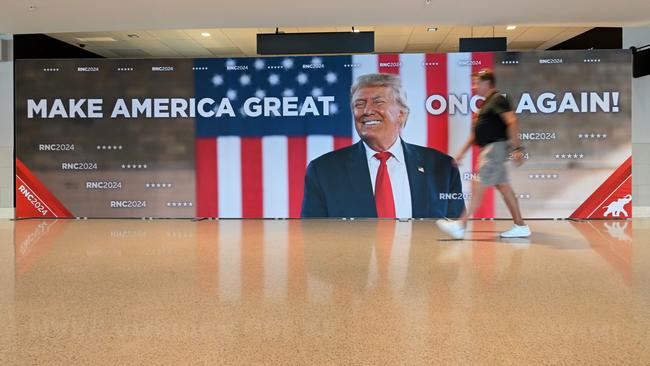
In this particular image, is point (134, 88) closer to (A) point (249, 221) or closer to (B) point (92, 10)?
(B) point (92, 10)

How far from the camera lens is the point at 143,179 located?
7.14 meters

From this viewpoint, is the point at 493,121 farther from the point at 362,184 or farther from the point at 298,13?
the point at 298,13

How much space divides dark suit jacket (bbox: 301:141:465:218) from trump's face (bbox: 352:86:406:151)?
0.57ft

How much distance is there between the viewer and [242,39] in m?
8.92

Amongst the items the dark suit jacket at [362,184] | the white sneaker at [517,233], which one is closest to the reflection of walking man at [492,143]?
the white sneaker at [517,233]

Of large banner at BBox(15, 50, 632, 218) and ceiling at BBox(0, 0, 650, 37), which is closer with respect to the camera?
ceiling at BBox(0, 0, 650, 37)

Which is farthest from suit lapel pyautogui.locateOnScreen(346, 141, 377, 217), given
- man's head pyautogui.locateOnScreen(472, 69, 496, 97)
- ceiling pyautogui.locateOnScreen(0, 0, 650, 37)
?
man's head pyautogui.locateOnScreen(472, 69, 496, 97)

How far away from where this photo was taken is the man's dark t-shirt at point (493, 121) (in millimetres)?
4848

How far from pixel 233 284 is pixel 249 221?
147 inches

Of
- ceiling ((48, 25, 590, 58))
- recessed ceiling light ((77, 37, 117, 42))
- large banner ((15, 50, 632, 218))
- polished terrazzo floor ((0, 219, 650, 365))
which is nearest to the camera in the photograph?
polished terrazzo floor ((0, 219, 650, 365))

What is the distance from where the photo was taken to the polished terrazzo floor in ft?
6.51

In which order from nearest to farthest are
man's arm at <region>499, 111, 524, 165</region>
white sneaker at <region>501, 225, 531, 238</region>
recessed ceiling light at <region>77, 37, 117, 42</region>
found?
Answer: man's arm at <region>499, 111, 524, 165</region>
white sneaker at <region>501, 225, 531, 238</region>
recessed ceiling light at <region>77, 37, 117, 42</region>

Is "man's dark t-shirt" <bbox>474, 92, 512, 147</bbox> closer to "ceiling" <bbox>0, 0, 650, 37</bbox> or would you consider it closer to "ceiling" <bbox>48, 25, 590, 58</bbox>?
"ceiling" <bbox>0, 0, 650, 37</bbox>

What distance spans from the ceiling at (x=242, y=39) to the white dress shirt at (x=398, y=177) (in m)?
2.12
